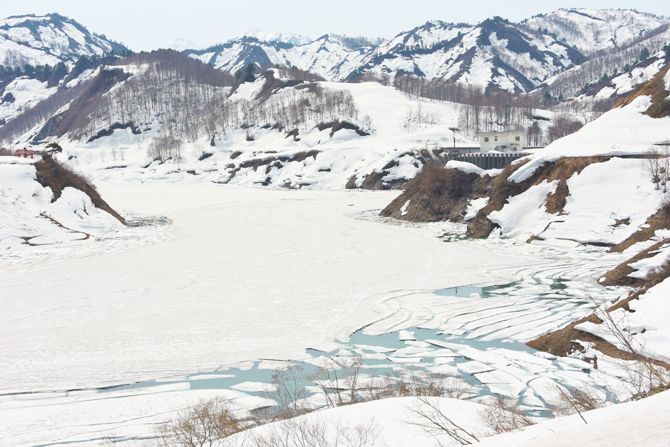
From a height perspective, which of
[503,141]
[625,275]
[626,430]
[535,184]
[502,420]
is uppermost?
[503,141]

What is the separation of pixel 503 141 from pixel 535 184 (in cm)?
4689

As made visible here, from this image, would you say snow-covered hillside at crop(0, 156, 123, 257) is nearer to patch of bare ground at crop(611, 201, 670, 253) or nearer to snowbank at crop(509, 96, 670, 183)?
snowbank at crop(509, 96, 670, 183)

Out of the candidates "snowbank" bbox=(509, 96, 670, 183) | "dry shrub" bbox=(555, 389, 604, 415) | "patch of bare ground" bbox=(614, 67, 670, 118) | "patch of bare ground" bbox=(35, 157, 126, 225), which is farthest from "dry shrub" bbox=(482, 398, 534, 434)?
"patch of bare ground" bbox=(35, 157, 126, 225)

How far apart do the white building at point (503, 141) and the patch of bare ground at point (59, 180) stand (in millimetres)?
59524

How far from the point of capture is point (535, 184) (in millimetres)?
46219

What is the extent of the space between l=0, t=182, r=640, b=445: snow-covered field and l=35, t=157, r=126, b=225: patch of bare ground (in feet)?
43.8

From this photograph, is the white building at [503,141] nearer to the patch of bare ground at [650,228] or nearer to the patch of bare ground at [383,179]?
the patch of bare ground at [383,179]

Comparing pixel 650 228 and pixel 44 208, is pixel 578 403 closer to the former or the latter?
pixel 650 228

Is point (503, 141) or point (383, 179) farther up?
point (503, 141)

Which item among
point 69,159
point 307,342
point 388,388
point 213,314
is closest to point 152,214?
point 213,314

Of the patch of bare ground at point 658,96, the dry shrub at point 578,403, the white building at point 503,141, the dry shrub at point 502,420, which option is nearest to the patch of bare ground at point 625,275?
the dry shrub at point 578,403

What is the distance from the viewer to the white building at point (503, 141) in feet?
295

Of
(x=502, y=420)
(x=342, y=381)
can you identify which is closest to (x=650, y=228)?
(x=342, y=381)

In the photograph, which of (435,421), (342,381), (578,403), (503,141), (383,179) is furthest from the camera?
(383,179)
